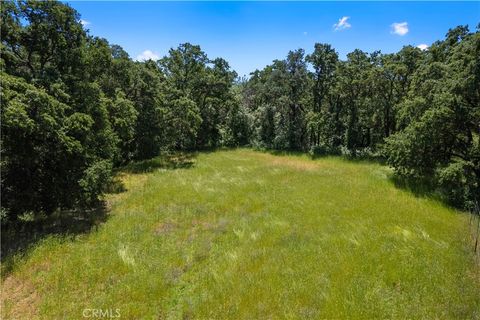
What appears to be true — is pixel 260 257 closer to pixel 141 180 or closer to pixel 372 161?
pixel 141 180

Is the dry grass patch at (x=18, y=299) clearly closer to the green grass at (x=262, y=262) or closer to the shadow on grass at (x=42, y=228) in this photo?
the green grass at (x=262, y=262)

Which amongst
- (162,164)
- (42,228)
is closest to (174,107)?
(162,164)

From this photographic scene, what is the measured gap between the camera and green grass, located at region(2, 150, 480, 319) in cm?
716

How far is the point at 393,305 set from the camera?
7000 millimetres

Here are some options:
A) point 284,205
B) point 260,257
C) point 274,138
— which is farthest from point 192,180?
point 274,138

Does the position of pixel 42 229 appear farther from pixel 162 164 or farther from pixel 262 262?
pixel 162 164
